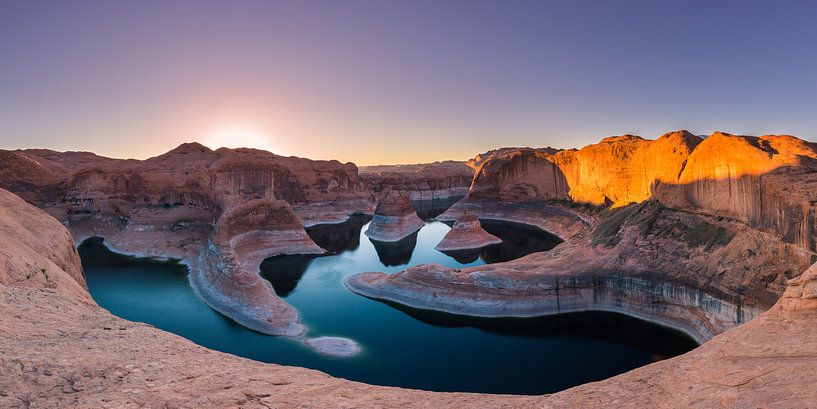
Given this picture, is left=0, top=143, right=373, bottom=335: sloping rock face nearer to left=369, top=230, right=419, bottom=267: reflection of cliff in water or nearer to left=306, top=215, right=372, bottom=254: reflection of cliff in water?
left=306, top=215, right=372, bottom=254: reflection of cliff in water

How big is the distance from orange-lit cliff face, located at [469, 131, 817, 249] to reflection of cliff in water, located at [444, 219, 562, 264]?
26.3ft

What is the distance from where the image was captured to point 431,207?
77125 millimetres

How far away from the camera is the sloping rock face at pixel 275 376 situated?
448cm

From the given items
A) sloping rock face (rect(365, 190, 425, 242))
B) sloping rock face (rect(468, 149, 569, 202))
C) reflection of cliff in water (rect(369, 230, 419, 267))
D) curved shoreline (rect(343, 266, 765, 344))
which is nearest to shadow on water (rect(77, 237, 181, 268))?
reflection of cliff in water (rect(369, 230, 419, 267))

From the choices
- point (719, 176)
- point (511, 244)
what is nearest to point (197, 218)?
point (511, 244)

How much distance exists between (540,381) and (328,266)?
2091 centimetres

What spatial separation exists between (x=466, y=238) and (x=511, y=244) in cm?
A: 570

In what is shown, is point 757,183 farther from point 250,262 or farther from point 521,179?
point 521,179

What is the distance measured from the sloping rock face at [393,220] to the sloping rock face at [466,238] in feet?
23.4

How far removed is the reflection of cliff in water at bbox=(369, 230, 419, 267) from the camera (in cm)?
3431

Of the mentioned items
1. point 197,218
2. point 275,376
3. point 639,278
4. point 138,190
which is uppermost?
point 138,190

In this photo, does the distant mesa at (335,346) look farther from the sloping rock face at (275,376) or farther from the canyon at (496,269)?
the sloping rock face at (275,376)

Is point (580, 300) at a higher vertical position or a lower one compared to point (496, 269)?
lower

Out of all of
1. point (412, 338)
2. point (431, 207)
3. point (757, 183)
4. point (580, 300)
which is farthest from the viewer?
point (431, 207)
